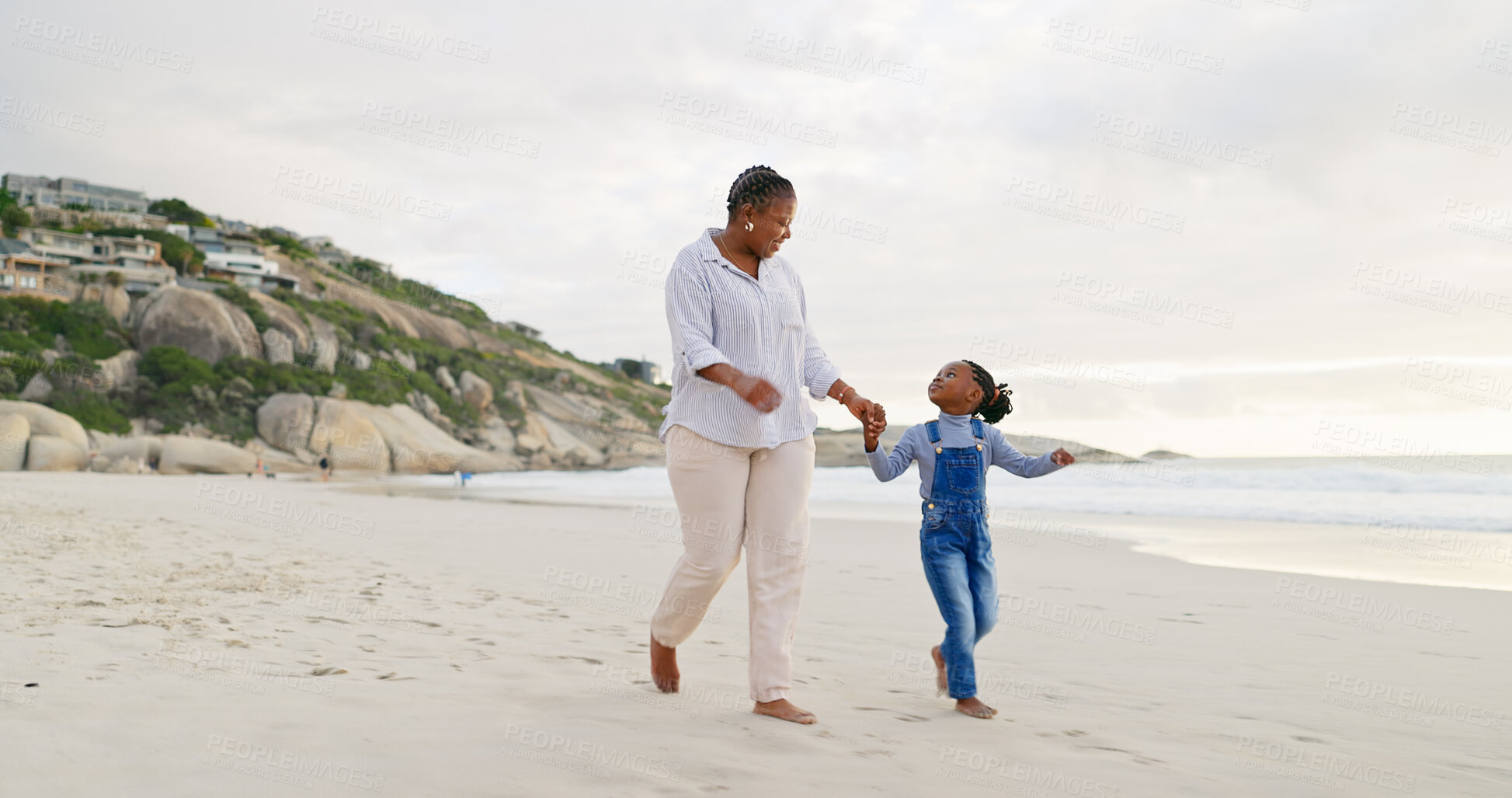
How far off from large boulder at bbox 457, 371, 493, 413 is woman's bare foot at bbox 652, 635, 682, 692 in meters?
54.4

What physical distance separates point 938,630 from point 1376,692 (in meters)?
2.12

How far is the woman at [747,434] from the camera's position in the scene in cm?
297

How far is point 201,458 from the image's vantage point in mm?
32594

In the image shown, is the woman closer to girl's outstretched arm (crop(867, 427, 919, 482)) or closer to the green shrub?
girl's outstretched arm (crop(867, 427, 919, 482))

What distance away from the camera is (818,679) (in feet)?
12.1

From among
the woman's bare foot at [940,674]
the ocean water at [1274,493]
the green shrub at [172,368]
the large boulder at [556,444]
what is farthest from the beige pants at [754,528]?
the large boulder at [556,444]

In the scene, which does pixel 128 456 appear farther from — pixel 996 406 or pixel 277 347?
pixel 996 406

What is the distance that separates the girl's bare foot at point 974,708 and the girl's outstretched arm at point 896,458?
84cm

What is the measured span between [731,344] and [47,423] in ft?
119

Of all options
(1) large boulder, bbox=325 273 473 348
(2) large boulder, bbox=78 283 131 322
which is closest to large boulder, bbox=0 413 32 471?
(2) large boulder, bbox=78 283 131 322

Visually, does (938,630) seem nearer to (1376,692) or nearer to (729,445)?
(1376,692)

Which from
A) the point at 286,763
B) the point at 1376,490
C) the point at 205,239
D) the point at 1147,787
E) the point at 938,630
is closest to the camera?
the point at 286,763

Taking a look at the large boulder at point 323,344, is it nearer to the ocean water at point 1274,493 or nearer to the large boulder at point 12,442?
the large boulder at point 12,442

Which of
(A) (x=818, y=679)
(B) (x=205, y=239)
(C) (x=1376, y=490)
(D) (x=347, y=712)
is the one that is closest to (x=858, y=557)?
(A) (x=818, y=679)
